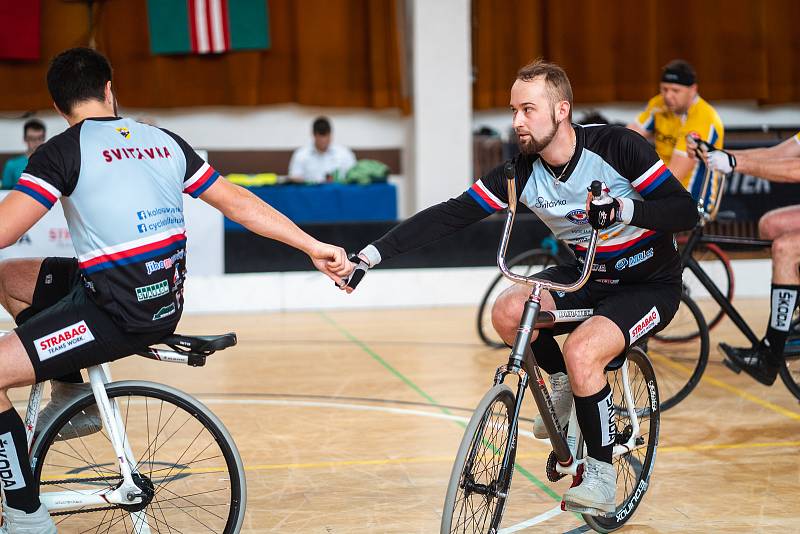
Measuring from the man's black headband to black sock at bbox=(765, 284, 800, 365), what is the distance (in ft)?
6.09

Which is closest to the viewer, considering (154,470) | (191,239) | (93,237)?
(93,237)

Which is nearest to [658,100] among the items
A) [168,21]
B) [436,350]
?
[436,350]

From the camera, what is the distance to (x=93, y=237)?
10.1ft

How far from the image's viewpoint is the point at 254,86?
12.8m

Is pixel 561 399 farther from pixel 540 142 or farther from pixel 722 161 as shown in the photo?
pixel 722 161

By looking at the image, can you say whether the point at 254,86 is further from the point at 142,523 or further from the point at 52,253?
the point at 142,523

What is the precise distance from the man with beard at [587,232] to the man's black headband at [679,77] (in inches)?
120

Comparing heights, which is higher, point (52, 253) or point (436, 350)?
point (52, 253)

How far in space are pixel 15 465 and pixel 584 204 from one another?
2.03 m

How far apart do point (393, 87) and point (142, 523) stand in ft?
33.5

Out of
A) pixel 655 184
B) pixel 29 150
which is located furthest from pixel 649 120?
pixel 29 150

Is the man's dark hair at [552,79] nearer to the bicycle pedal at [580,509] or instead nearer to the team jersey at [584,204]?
the team jersey at [584,204]

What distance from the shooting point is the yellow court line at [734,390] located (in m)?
5.68

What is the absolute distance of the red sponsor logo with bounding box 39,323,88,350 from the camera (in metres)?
3.03
